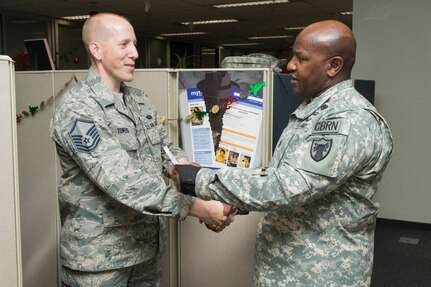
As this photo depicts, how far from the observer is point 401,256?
11.9 ft

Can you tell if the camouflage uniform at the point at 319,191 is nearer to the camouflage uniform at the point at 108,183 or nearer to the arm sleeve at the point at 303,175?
the arm sleeve at the point at 303,175

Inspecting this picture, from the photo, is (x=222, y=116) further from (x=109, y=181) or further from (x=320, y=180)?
(x=320, y=180)

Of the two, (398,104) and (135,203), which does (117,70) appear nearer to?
(135,203)

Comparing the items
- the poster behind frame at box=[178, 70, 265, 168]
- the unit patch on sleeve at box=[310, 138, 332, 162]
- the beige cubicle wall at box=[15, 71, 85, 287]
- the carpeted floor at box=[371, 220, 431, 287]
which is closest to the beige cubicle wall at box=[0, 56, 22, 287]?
the unit patch on sleeve at box=[310, 138, 332, 162]

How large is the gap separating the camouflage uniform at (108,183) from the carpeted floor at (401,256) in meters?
2.07

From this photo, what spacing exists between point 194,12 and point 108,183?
7.34 meters

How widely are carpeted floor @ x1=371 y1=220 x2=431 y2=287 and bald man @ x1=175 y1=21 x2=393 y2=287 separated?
1983 millimetres

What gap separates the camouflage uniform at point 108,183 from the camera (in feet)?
4.79

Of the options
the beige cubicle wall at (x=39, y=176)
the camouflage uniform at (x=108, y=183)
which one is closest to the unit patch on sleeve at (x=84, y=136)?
the camouflage uniform at (x=108, y=183)

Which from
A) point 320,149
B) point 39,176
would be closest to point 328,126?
point 320,149

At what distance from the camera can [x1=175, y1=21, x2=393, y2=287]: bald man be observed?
1187 mm

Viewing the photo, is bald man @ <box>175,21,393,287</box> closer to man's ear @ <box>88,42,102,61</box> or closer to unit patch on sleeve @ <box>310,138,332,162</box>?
unit patch on sleeve @ <box>310,138,332,162</box>

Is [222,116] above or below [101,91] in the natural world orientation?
below

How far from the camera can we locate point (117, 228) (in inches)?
64.0
